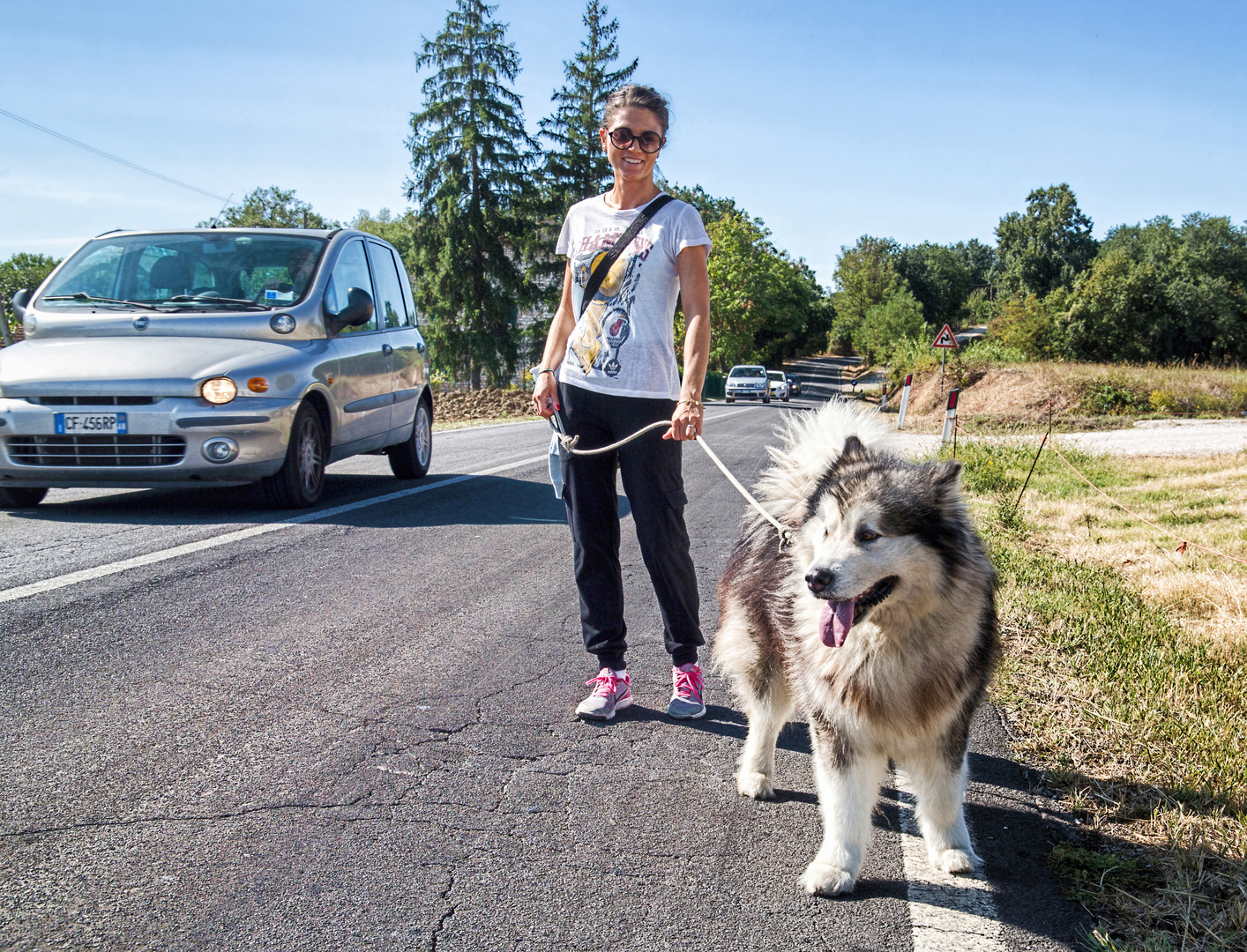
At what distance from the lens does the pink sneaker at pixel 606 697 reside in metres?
3.55

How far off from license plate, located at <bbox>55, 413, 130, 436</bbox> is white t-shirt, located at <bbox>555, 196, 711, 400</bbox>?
4402 mm

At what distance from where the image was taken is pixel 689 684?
371cm

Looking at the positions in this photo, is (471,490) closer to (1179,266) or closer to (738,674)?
(738,674)

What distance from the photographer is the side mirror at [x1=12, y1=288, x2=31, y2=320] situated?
7453mm

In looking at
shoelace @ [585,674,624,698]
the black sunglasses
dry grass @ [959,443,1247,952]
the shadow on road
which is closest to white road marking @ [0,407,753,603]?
the shadow on road

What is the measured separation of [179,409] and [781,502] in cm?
503

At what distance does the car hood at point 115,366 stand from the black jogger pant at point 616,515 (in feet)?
13.6

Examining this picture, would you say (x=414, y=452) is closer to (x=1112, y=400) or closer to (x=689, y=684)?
(x=689, y=684)

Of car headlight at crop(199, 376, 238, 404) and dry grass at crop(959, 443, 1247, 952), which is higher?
car headlight at crop(199, 376, 238, 404)

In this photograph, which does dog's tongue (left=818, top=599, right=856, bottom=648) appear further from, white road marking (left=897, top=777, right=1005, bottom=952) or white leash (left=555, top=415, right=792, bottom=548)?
white road marking (left=897, top=777, right=1005, bottom=952)

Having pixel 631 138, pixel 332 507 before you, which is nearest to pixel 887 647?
pixel 631 138

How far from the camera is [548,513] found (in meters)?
7.80

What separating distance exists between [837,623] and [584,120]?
Answer: 50410 millimetres

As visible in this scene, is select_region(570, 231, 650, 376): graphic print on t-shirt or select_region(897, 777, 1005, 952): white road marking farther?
select_region(570, 231, 650, 376): graphic print on t-shirt
